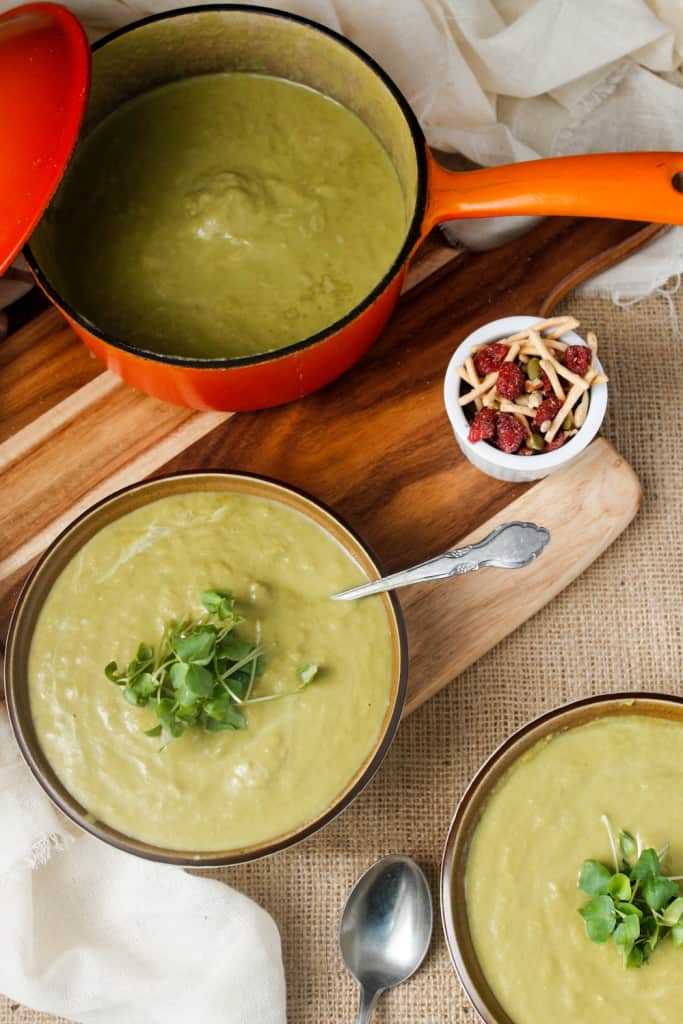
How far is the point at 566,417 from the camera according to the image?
7.77ft

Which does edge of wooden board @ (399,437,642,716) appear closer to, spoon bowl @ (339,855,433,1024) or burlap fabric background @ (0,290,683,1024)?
burlap fabric background @ (0,290,683,1024)

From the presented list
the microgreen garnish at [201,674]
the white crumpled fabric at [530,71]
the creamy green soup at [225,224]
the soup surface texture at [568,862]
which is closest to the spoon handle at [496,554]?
the microgreen garnish at [201,674]

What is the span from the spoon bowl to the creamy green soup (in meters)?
1.11

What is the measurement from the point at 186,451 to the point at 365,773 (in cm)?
80

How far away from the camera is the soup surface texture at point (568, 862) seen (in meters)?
2.26

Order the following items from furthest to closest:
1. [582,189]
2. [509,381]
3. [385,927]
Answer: [385,927]
[509,381]
[582,189]

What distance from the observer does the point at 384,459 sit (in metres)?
2.56

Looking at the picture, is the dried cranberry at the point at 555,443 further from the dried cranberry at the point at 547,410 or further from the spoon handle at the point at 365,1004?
the spoon handle at the point at 365,1004

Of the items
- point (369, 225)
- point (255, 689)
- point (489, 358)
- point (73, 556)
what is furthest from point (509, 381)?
point (73, 556)

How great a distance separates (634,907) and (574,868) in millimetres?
143

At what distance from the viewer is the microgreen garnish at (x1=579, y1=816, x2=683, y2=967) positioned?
2.19 metres

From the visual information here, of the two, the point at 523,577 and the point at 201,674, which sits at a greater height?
the point at 201,674

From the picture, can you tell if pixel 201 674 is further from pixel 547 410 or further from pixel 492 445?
pixel 547 410

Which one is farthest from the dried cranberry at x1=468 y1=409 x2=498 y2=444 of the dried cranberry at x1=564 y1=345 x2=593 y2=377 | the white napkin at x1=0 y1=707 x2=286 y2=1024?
the white napkin at x1=0 y1=707 x2=286 y2=1024
